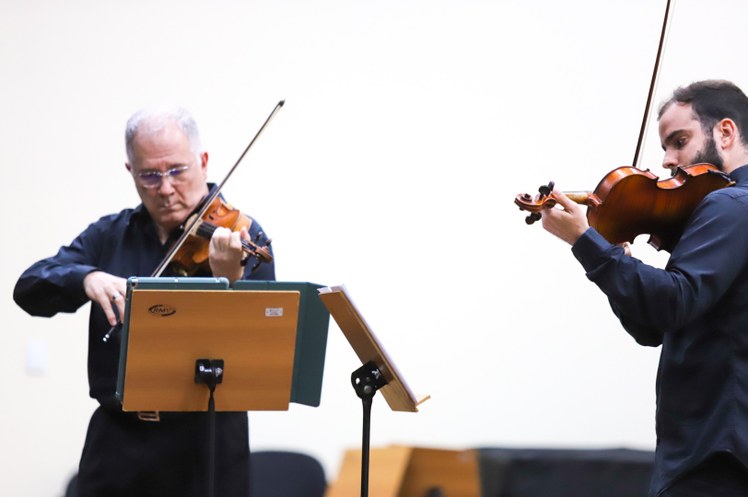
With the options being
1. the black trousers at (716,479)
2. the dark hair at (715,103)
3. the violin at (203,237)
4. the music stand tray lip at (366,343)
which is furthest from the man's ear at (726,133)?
the violin at (203,237)

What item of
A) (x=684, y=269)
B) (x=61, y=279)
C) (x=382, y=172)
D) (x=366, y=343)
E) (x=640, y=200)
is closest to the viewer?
(x=684, y=269)

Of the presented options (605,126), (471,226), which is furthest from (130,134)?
(605,126)

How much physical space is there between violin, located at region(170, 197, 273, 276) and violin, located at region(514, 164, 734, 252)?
744 millimetres

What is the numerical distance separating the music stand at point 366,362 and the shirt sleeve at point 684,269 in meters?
0.43

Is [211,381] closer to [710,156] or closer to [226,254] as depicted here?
[226,254]

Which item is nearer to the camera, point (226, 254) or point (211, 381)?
point (211, 381)

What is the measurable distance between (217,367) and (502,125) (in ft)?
5.38

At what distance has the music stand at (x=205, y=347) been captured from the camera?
1.88 metres

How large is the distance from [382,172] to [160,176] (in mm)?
1080

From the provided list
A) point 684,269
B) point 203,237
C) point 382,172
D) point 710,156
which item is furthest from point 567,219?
point 382,172

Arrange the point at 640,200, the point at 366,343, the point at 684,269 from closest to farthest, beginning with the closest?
the point at 684,269
the point at 640,200
the point at 366,343

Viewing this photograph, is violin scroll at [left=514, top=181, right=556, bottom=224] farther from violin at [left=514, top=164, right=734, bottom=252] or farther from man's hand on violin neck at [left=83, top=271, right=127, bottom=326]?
man's hand on violin neck at [left=83, top=271, right=127, bottom=326]

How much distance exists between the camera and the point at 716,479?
1.67 meters

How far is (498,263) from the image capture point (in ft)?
10.6
